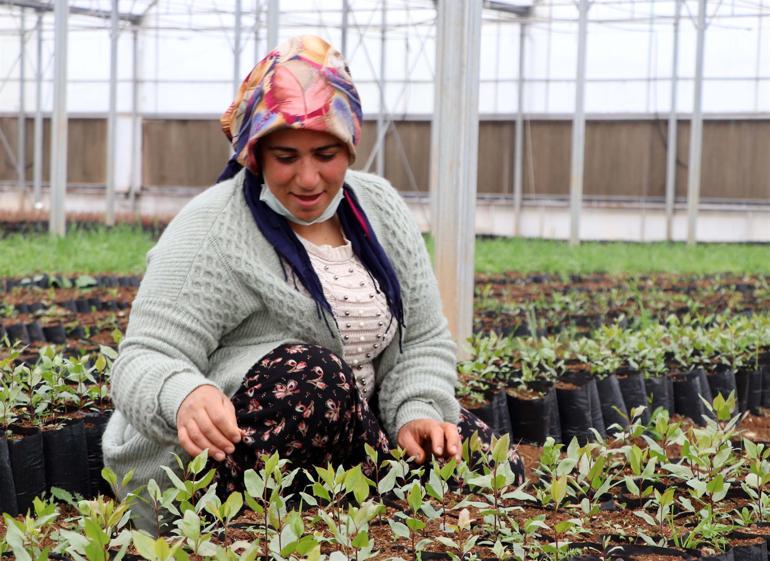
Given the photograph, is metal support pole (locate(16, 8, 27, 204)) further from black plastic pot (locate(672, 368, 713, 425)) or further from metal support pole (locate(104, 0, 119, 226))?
black plastic pot (locate(672, 368, 713, 425))

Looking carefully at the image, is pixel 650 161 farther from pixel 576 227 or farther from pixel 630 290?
pixel 630 290

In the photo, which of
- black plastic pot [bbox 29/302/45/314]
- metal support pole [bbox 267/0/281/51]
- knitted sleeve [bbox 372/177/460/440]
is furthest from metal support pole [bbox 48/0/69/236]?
knitted sleeve [bbox 372/177/460/440]

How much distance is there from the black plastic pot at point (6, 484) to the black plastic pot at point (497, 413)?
118 centimetres

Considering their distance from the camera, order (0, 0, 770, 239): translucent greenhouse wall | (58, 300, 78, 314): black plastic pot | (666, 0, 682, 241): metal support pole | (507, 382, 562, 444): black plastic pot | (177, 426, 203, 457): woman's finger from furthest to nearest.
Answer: (0, 0, 770, 239): translucent greenhouse wall → (666, 0, 682, 241): metal support pole → (58, 300, 78, 314): black plastic pot → (507, 382, 562, 444): black plastic pot → (177, 426, 203, 457): woman's finger

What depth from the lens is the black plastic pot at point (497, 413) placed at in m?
3.09

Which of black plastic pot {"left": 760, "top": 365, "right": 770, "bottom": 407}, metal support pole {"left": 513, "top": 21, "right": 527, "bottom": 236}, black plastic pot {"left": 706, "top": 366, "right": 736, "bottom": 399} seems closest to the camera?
black plastic pot {"left": 706, "top": 366, "right": 736, "bottom": 399}

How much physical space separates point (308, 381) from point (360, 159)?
15180 millimetres

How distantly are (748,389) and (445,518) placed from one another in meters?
2.11

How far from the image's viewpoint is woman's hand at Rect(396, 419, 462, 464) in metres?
2.23

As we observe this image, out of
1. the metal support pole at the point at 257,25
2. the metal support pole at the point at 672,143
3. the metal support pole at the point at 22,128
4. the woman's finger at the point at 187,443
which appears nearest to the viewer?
the woman's finger at the point at 187,443

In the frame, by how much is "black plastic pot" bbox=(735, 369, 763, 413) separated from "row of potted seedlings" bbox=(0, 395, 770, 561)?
4.81 feet

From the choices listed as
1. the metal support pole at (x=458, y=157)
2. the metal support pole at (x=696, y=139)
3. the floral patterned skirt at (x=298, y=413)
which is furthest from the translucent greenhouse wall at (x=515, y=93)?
the floral patterned skirt at (x=298, y=413)

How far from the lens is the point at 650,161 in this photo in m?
15.8

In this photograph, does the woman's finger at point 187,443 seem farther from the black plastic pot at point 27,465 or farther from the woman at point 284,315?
the black plastic pot at point 27,465
